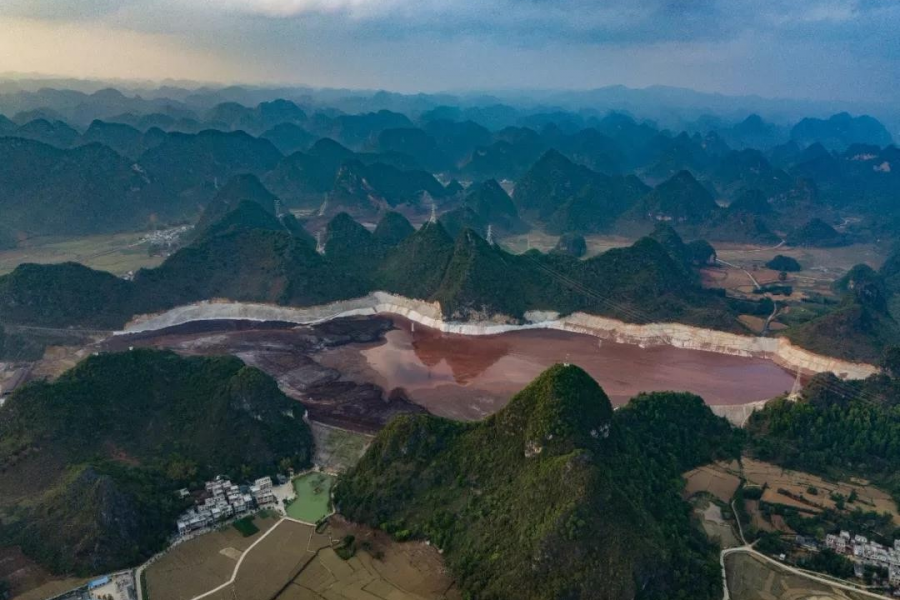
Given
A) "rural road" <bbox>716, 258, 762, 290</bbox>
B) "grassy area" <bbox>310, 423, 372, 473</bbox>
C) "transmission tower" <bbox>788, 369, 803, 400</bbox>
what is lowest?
"grassy area" <bbox>310, 423, 372, 473</bbox>

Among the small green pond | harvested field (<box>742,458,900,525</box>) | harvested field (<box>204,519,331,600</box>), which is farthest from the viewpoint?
harvested field (<box>742,458,900,525</box>)

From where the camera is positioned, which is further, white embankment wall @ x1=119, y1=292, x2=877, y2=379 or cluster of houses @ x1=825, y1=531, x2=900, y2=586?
white embankment wall @ x1=119, y1=292, x2=877, y2=379

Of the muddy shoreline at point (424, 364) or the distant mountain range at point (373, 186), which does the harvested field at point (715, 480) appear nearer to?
the muddy shoreline at point (424, 364)

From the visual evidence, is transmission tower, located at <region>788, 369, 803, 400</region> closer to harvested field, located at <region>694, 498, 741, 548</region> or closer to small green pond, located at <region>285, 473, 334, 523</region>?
harvested field, located at <region>694, 498, 741, 548</region>

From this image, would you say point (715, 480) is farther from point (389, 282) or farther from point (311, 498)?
point (389, 282)

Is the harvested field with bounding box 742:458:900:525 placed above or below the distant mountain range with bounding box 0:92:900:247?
below

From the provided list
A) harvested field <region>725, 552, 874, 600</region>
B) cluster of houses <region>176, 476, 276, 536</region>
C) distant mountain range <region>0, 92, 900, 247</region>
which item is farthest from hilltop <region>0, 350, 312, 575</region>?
distant mountain range <region>0, 92, 900, 247</region>
